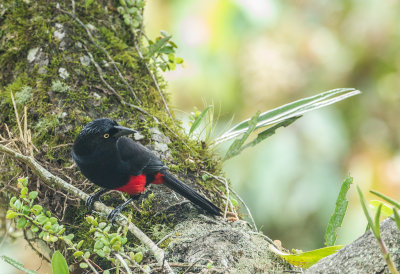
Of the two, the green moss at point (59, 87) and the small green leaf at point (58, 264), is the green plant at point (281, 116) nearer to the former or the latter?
the green moss at point (59, 87)

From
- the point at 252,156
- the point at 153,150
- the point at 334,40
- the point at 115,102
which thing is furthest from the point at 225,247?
the point at 334,40

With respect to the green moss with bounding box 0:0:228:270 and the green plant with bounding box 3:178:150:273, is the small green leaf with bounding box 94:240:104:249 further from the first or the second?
the green moss with bounding box 0:0:228:270

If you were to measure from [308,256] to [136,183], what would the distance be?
3.53ft

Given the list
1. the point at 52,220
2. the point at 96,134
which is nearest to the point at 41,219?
the point at 52,220

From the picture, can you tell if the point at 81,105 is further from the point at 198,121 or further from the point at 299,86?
the point at 299,86

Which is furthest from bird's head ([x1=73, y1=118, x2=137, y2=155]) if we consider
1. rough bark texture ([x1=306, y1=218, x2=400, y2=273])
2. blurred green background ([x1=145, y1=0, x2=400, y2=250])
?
blurred green background ([x1=145, y1=0, x2=400, y2=250])

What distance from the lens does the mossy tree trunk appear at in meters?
2.73

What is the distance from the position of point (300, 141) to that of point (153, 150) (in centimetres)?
460

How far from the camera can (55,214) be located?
275 cm

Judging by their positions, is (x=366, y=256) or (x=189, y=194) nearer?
(x=366, y=256)

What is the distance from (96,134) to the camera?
110 inches

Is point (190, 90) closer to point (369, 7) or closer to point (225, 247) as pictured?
point (369, 7)

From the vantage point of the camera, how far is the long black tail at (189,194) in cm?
272

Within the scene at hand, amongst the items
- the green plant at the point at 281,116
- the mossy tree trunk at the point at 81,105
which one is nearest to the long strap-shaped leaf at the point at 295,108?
the green plant at the point at 281,116
